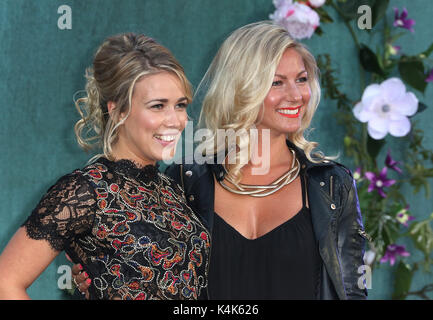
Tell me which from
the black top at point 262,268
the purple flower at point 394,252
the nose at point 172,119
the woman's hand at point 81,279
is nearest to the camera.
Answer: the woman's hand at point 81,279

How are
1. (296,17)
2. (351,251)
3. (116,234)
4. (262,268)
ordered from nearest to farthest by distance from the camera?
(116,234) < (262,268) < (351,251) < (296,17)

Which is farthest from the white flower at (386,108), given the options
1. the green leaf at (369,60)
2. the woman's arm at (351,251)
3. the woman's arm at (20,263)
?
the woman's arm at (20,263)

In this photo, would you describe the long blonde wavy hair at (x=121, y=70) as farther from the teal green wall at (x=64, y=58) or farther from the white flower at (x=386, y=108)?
the white flower at (x=386, y=108)

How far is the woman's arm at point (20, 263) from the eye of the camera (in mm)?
1834

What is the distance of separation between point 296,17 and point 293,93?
4.05 feet

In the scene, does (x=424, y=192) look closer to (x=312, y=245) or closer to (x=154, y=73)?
(x=312, y=245)

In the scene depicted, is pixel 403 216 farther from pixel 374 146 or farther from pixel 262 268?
pixel 262 268

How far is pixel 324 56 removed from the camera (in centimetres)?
391

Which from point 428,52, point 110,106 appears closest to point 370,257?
point 428,52

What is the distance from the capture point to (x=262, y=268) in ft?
7.78

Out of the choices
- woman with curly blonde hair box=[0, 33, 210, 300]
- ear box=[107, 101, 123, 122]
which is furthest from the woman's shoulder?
ear box=[107, 101, 123, 122]

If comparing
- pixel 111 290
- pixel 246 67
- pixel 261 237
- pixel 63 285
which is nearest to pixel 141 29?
pixel 246 67

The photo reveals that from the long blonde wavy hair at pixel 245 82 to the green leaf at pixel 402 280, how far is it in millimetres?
1575

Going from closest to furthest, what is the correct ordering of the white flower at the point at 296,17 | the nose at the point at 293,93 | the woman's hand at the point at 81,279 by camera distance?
the woman's hand at the point at 81,279 < the nose at the point at 293,93 < the white flower at the point at 296,17
